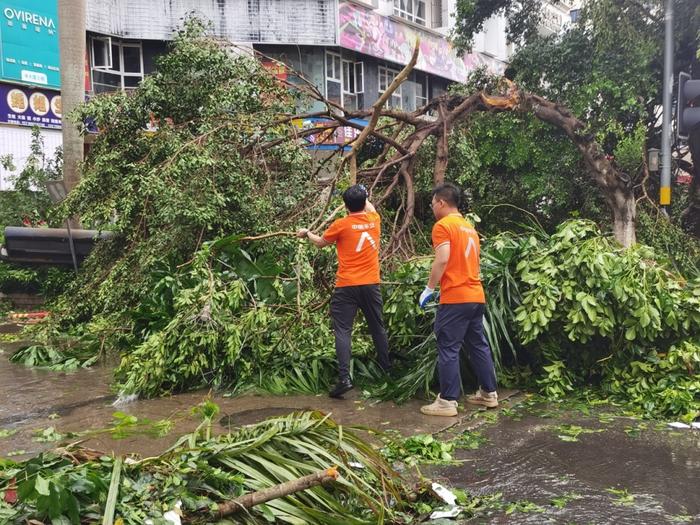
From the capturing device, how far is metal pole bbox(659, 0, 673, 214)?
10.8 metres

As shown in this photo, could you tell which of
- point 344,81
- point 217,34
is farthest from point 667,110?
point 344,81

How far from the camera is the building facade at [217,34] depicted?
786 inches

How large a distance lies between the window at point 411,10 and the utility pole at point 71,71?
18.3 m

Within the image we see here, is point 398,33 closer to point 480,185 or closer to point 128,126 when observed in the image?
point 480,185

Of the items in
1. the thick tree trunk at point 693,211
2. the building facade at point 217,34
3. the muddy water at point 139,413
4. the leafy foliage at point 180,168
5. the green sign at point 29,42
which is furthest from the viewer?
A: the building facade at point 217,34

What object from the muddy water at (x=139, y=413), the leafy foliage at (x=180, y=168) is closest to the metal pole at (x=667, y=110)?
the leafy foliage at (x=180, y=168)

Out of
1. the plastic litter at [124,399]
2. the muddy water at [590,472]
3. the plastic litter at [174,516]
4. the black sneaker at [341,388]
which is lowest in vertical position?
the muddy water at [590,472]

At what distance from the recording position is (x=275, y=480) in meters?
3.13

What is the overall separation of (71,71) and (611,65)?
926 centimetres

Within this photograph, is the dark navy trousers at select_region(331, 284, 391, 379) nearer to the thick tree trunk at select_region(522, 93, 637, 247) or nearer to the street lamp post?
the street lamp post

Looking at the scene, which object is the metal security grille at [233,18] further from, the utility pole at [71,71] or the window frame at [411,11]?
the utility pole at [71,71]

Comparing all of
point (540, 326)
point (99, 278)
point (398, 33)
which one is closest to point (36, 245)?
point (99, 278)

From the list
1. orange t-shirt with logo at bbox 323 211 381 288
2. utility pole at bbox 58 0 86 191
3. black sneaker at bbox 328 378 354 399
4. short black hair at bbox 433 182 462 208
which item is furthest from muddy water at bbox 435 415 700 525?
utility pole at bbox 58 0 86 191

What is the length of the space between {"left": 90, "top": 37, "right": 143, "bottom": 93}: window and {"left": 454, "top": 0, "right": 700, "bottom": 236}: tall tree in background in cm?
1275
